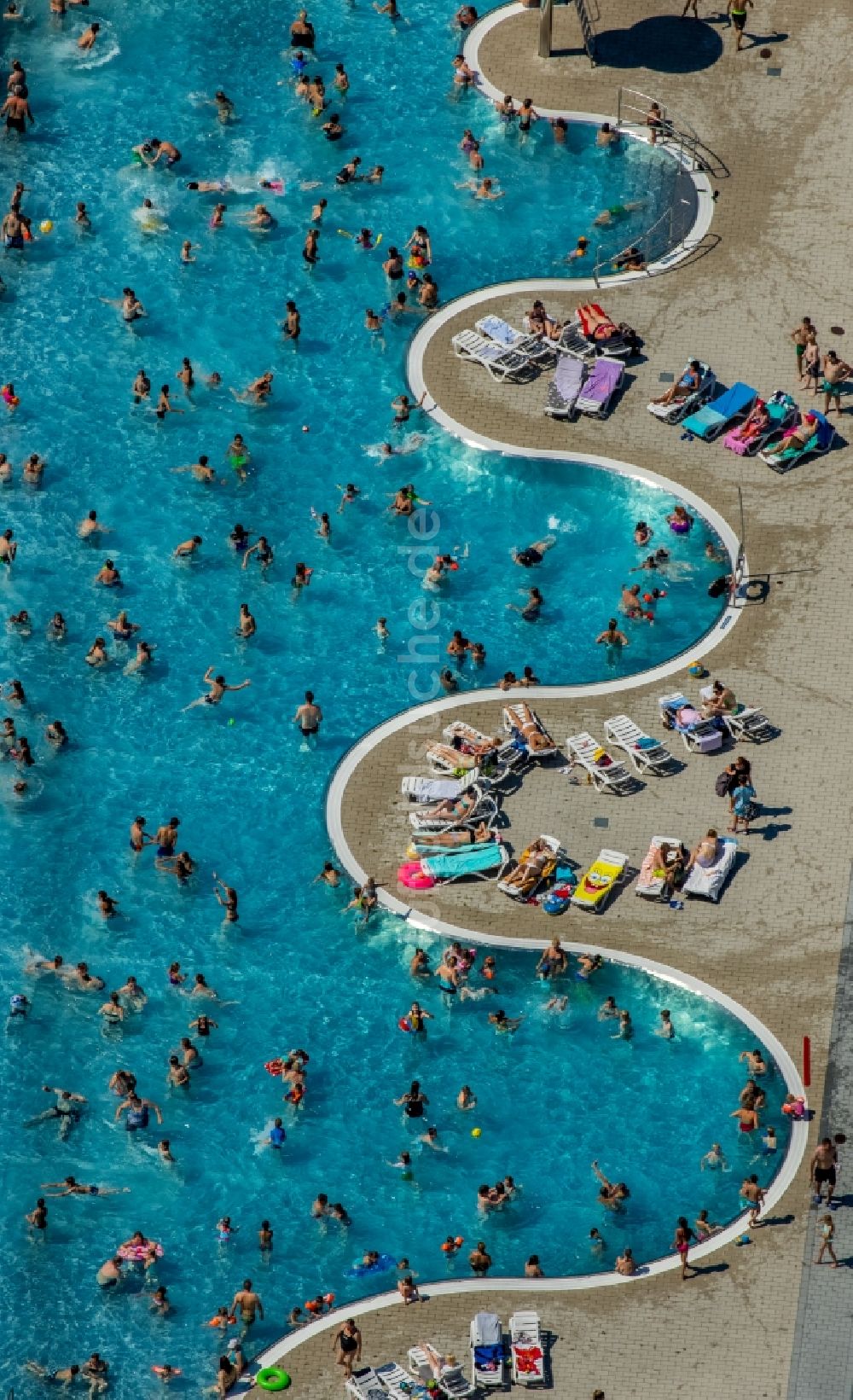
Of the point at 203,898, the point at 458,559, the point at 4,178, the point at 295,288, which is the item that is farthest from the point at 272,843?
the point at 4,178

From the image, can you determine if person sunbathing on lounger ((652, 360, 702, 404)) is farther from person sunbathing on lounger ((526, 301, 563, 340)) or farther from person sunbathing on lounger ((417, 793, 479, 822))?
person sunbathing on lounger ((417, 793, 479, 822))

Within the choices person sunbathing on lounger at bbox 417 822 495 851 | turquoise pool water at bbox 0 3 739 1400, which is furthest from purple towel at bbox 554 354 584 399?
person sunbathing on lounger at bbox 417 822 495 851

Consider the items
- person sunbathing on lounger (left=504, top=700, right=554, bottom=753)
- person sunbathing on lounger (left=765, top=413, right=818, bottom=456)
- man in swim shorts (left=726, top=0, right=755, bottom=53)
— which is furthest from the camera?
man in swim shorts (left=726, top=0, right=755, bottom=53)

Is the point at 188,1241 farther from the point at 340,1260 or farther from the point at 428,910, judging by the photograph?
the point at 428,910

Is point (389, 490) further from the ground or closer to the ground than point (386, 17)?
closer to the ground

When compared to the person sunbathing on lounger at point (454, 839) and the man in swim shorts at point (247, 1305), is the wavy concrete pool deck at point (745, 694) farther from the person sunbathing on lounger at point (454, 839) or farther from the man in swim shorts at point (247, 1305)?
the man in swim shorts at point (247, 1305)

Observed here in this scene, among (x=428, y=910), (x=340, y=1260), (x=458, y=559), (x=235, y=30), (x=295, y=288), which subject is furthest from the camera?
(x=235, y=30)

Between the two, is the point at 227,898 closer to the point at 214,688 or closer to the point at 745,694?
the point at 214,688
